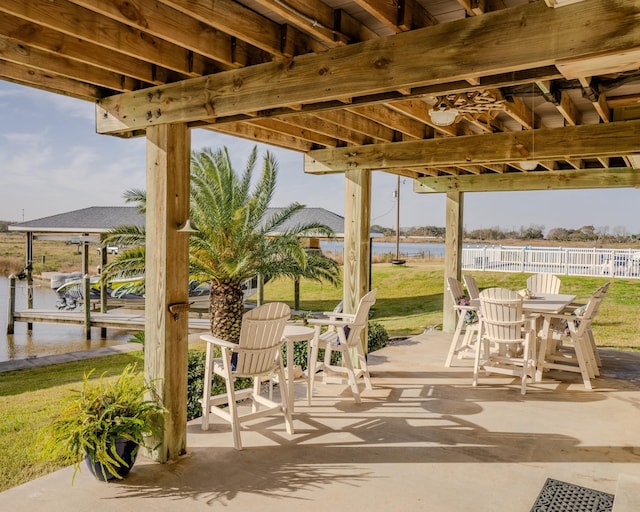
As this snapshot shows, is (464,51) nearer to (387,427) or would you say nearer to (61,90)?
(61,90)

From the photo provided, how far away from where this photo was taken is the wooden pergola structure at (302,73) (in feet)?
7.34

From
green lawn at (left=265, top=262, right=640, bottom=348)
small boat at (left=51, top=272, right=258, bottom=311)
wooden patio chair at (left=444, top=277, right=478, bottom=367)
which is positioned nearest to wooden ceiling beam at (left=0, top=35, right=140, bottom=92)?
wooden patio chair at (left=444, top=277, right=478, bottom=367)

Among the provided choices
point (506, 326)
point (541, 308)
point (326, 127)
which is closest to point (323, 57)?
point (326, 127)

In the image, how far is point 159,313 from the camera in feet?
11.3

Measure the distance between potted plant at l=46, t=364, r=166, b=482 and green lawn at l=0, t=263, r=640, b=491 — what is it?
168mm

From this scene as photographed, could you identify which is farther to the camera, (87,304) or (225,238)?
(87,304)

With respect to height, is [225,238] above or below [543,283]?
above

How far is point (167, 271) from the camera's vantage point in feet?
11.1

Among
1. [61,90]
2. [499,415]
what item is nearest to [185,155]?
[61,90]

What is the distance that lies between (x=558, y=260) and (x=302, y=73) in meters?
15.2

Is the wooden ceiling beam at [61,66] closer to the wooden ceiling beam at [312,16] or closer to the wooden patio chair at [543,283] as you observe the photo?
the wooden ceiling beam at [312,16]

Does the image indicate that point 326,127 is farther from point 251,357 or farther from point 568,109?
point 251,357

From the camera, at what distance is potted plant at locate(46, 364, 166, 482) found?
300 cm

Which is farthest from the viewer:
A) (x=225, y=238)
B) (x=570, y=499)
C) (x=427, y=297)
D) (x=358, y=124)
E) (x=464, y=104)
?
(x=427, y=297)
